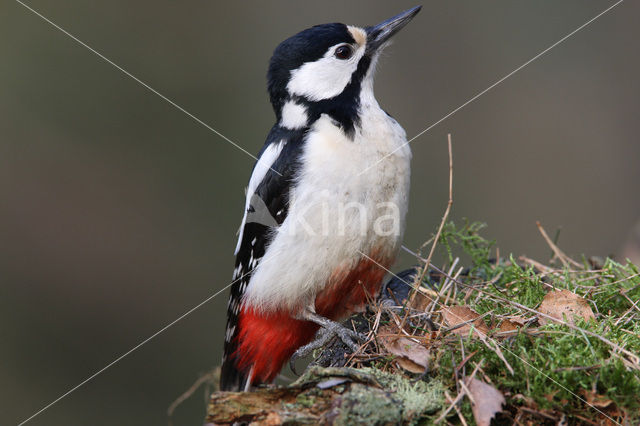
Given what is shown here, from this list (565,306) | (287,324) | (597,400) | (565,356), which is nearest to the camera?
(597,400)

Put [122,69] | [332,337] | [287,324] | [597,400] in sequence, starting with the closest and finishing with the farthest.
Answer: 1. [597,400]
2. [332,337]
3. [287,324]
4. [122,69]

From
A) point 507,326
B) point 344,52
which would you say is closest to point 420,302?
point 507,326

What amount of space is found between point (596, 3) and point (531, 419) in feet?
19.8

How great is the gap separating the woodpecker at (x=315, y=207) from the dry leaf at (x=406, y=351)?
0.30m

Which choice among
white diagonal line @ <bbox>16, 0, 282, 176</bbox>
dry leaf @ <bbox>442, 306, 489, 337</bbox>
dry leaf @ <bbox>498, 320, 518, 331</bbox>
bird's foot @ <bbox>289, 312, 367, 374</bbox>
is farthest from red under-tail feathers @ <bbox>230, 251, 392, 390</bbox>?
white diagonal line @ <bbox>16, 0, 282, 176</bbox>

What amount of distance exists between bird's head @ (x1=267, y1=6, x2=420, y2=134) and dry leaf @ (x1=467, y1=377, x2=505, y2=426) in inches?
66.2

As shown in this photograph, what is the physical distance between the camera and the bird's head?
10.7 feet

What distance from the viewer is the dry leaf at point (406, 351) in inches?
82.6

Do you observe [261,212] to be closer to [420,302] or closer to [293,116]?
[293,116]

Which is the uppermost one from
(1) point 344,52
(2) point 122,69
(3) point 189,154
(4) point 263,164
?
(1) point 344,52

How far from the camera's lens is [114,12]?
6.75 meters

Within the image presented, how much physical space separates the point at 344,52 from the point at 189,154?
11.9 ft

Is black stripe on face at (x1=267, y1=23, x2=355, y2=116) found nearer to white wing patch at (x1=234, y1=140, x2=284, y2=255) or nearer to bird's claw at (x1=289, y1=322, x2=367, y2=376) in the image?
white wing patch at (x1=234, y1=140, x2=284, y2=255)

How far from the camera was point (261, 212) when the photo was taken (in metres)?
3.17
